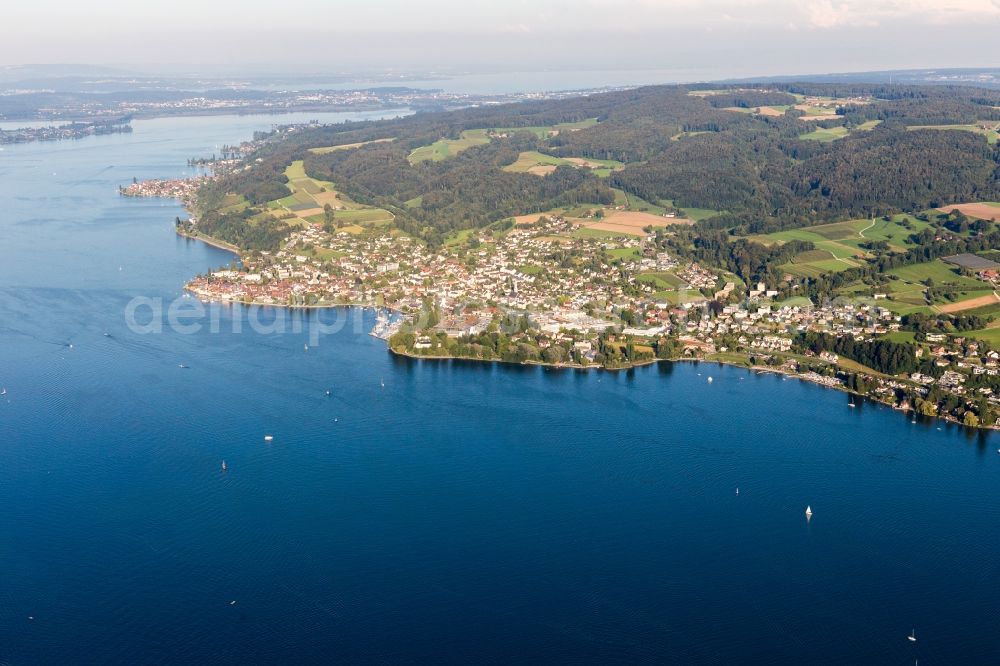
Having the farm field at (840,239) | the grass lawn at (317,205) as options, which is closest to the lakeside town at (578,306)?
the grass lawn at (317,205)

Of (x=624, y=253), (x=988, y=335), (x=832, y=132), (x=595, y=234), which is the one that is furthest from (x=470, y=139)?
(x=988, y=335)

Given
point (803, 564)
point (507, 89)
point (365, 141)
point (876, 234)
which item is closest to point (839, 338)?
point (803, 564)

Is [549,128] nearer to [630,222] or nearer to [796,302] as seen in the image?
[630,222]

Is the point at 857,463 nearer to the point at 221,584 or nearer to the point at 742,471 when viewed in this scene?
the point at 742,471

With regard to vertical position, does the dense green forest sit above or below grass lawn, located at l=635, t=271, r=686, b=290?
above

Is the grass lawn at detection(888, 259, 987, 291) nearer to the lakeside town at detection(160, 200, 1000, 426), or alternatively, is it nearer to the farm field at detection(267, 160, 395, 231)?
the lakeside town at detection(160, 200, 1000, 426)

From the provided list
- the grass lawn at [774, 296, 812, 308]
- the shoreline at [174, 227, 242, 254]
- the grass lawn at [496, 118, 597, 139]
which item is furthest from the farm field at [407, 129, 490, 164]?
the grass lawn at [774, 296, 812, 308]
